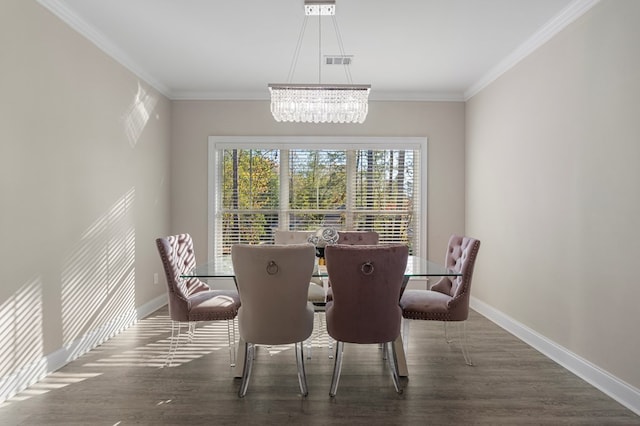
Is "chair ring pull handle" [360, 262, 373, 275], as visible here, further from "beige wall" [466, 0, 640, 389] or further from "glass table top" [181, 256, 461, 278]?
"beige wall" [466, 0, 640, 389]

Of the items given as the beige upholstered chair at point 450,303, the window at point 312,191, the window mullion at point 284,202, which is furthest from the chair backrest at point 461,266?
the window mullion at point 284,202

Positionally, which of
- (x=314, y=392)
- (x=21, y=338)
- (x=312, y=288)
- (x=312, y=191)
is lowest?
(x=314, y=392)

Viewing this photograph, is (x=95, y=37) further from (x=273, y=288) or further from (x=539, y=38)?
(x=539, y=38)

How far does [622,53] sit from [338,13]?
6.44 feet

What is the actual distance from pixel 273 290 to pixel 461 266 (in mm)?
1569

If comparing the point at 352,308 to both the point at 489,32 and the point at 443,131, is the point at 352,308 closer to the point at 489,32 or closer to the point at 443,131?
the point at 489,32

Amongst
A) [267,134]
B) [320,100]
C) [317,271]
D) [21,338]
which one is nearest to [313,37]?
[320,100]

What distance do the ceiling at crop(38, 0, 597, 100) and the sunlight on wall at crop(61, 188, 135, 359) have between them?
1529mm

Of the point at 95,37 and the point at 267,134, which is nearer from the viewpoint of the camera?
the point at 95,37

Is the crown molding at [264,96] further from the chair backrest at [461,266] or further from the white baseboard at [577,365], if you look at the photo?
the white baseboard at [577,365]

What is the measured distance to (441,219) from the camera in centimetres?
534

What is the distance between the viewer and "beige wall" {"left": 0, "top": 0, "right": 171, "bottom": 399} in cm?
258

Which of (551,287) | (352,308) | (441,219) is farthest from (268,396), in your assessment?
(441,219)

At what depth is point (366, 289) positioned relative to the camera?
2514 millimetres
